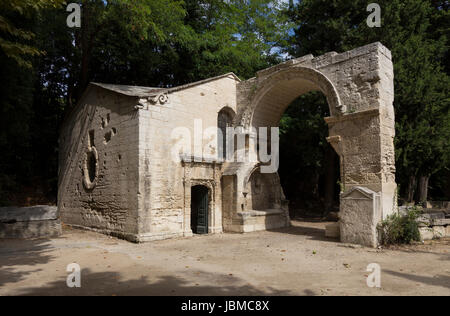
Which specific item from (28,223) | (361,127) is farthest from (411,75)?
(28,223)

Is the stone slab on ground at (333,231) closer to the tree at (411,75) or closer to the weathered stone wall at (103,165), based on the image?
the tree at (411,75)

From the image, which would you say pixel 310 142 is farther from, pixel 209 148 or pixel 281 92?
pixel 209 148

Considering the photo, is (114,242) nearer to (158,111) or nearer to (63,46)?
(158,111)

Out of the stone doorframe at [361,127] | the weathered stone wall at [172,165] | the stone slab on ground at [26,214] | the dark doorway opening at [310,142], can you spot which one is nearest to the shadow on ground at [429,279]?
the stone doorframe at [361,127]

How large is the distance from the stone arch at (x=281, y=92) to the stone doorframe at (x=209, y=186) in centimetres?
236

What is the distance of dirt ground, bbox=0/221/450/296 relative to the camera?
16.2 ft

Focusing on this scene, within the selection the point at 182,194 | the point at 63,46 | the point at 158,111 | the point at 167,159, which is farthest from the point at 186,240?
the point at 63,46

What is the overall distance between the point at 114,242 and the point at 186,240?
84.2 inches

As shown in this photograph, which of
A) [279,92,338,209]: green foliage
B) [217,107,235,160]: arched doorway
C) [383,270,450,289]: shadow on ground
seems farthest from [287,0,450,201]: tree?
[383,270,450,289]: shadow on ground

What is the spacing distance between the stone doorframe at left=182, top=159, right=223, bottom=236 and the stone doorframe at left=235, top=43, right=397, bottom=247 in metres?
4.39

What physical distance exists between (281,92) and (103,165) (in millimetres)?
7122

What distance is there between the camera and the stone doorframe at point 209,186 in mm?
11023

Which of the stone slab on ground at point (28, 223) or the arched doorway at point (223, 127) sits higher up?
the arched doorway at point (223, 127)

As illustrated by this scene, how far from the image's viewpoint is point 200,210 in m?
12.1
